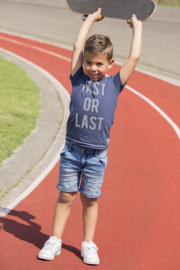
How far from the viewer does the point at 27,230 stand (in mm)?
4387

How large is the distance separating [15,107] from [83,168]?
601 cm

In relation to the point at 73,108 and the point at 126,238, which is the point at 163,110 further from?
the point at 73,108

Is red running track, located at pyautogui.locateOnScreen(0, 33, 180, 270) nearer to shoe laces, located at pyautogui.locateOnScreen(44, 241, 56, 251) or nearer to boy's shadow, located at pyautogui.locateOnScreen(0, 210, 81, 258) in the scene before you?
boy's shadow, located at pyautogui.locateOnScreen(0, 210, 81, 258)

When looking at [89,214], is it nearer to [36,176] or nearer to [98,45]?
[98,45]

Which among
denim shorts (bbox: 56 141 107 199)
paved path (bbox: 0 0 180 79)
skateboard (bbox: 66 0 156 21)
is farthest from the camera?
paved path (bbox: 0 0 180 79)

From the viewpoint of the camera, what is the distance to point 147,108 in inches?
426

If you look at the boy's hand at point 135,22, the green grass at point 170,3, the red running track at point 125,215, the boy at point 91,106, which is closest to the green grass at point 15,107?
the red running track at point 125,215

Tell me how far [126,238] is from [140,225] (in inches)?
15.7

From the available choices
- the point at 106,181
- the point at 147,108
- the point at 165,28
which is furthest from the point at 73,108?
the point at 165,28

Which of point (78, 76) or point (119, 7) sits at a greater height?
point (119, 7)

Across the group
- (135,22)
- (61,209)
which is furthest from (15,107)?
(135,22)

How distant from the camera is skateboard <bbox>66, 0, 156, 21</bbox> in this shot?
130 inches

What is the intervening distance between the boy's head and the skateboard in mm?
244

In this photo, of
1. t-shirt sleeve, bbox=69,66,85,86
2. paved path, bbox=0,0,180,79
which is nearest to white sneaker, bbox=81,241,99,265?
t-shirt sleeve, bbox=69,66,85,86
